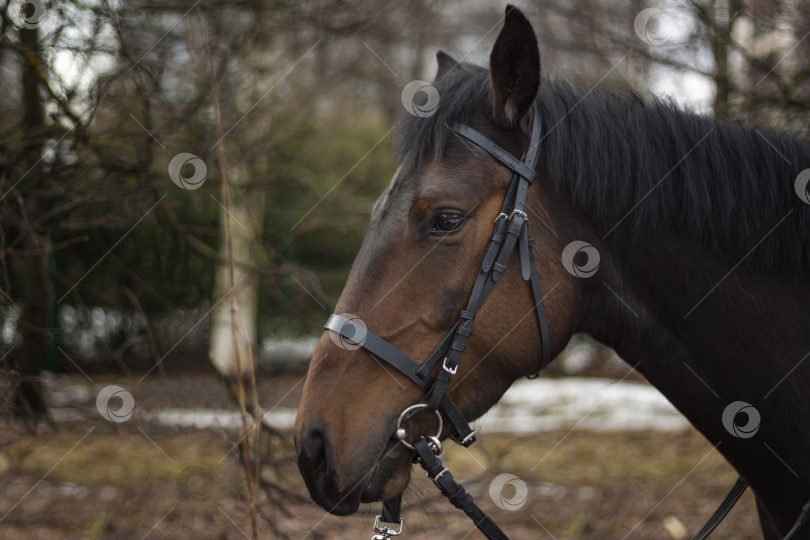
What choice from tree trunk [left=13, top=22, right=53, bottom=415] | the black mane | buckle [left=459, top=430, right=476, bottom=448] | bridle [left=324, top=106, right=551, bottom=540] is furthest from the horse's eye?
tree trunk [left=13, top=22, right=53, bottom=415]

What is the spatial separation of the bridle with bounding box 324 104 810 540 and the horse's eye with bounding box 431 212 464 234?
0.12 meters

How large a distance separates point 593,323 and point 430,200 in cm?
74

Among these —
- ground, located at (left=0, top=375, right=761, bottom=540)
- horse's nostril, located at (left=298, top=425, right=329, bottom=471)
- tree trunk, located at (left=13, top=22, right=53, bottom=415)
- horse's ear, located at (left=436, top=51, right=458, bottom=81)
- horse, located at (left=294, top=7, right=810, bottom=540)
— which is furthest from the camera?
ground, located at (left=0, top=375, right=761, bottom=540)

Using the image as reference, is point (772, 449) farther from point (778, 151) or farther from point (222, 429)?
point (222, 429)

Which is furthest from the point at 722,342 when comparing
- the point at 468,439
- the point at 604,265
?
the point at 468,439

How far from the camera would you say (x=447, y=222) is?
7.13 feet

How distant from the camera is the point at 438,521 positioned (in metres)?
4.48

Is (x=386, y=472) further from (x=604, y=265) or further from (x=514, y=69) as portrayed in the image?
(x=514, y=69)

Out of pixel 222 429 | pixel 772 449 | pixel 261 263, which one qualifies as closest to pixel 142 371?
pixel 261 263

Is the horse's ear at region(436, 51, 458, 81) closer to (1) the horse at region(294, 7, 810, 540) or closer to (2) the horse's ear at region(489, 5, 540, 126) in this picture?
(1) the horse at region(294, 7, 810, 540)

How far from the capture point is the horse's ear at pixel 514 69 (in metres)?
2.09

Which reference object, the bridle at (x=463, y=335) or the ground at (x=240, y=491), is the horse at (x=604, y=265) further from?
the ground at (x=240, y=491)

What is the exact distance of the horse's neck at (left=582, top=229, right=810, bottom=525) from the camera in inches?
85.9

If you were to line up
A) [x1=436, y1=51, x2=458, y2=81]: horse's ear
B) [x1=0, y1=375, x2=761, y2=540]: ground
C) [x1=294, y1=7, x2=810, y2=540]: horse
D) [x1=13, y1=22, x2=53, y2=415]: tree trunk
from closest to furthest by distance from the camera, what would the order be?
[x1=294, y1=7, x2=810, y2=540]: horse → [x1=436, y1=51, x2=458, y2=81]: horse's ear → [x1=13, y1=22, x2=53, y2=415]: tree trunk → [x1=0, y1=375, x2=761, y2=540]: ground
